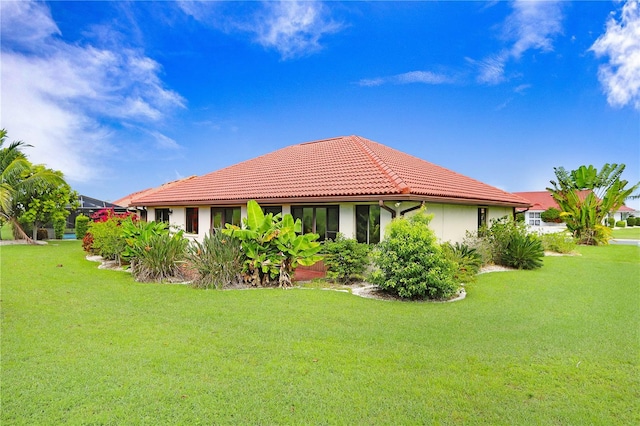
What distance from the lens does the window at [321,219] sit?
1373cm

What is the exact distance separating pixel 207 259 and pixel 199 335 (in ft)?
15.2

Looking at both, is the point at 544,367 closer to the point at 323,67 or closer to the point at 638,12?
the point at 638,12

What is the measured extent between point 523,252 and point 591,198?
16380 millimetres

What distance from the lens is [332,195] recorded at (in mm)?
12906

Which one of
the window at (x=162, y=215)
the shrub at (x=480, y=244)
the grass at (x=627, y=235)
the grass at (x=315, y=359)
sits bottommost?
the grass at (x=315, y=359)

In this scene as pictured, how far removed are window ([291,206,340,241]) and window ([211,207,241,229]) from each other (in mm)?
3571

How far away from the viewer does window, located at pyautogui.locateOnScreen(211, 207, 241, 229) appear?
55.6ft

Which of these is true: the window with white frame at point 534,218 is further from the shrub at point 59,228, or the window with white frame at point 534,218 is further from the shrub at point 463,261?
the shrub at point 59,228

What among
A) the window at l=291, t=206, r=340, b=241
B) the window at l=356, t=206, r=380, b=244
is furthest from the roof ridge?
the window at l=291, t=206, r=340, b=241

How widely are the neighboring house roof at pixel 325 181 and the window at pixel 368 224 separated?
80 cm

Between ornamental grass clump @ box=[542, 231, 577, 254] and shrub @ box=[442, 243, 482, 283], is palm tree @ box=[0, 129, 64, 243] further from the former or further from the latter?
ornamental grass clump @ box=[542, 231, 577, 254]

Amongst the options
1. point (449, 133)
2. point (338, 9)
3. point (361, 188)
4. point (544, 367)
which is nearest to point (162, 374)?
point (544, 367)

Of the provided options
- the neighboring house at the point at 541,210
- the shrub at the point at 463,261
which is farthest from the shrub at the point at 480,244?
the neighboring house at the point at 541,210

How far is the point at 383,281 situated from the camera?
9.48 metres
